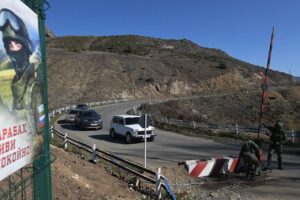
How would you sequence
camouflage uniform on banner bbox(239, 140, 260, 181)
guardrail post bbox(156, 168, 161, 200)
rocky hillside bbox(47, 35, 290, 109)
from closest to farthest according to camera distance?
guardrail post bbox(156, 168, 161, 200) → camouflage uniform on banner bbox(239, 140, 260, 181) → rocky hillside bbox(47, 35, 290, 109)

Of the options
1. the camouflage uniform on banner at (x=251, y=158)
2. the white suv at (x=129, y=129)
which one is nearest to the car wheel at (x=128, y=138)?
the white suv at (x=129, y=129)

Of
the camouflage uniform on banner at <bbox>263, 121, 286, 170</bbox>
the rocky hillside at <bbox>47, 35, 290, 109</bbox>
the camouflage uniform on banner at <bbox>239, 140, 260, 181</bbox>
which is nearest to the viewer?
the camouflage uniform on banner at <bbox>239, 140, 260, 181</bbox>

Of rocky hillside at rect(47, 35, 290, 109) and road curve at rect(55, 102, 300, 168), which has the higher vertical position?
rocky hillside at rect(47, 35, 290, 109)

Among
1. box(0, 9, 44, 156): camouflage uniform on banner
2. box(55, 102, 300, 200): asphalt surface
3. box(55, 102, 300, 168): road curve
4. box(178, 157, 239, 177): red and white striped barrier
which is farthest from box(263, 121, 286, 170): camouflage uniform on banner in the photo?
box(0, 9, 44, 156): camouflage uniform on banner

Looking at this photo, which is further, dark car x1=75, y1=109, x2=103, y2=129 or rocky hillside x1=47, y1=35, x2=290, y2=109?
rocky hillside x1=47, y1=35, x2=290, y2=109

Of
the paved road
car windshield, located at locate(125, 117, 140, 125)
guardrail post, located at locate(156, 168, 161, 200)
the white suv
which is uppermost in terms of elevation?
guardrail post, located at locate(156, 168, 161, 200)

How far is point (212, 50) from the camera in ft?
563

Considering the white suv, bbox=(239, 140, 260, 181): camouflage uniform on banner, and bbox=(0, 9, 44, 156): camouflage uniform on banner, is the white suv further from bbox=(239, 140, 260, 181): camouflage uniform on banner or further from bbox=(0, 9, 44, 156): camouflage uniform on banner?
bbox=(0, 9, 44, 156): camouflage uniform on banner

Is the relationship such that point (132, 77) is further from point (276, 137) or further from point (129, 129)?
point (276, 137)

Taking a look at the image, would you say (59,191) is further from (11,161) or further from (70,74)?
(70,74)

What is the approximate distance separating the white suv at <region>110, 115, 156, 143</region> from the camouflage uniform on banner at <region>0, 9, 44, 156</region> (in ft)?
68.6

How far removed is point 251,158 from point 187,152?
8.40 metres

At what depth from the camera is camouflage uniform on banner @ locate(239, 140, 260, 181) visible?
13.2 metres

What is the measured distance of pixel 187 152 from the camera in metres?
21.5
